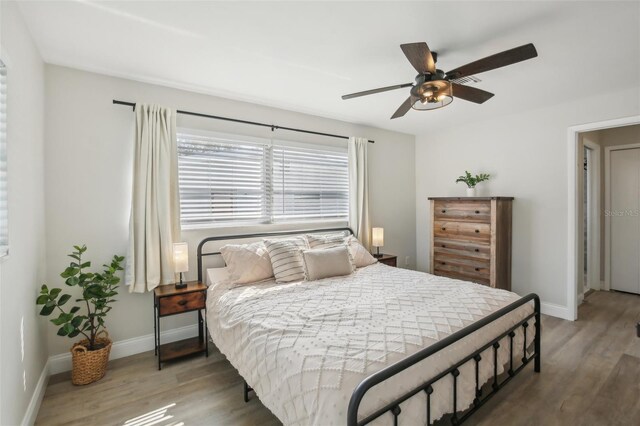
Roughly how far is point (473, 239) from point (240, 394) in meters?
3.35

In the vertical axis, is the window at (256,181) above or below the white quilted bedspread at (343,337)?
above

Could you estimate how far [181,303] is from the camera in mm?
2820

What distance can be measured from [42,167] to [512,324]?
387 centimetres

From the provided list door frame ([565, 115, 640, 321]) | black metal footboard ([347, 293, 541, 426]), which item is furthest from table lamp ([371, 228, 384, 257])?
door frame ([565, 115, 640, 321])

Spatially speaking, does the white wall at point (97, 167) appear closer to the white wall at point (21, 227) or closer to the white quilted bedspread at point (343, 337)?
the white wall at point (21, 227)

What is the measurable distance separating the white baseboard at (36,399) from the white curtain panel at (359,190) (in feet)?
11.5

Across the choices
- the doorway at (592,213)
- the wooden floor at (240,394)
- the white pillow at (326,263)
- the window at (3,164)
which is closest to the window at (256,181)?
the white pillow at (326,263)

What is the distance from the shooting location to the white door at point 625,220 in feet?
15.0

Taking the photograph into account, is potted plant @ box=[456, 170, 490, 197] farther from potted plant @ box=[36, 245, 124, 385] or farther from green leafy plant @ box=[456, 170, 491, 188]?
potted plant @ box=[36, 245, 124, 385]

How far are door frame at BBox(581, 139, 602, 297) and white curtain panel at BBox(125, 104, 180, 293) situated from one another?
5722 millimetres

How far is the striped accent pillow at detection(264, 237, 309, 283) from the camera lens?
9.89ft

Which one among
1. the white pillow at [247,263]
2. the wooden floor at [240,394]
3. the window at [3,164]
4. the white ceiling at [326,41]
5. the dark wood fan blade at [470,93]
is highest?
the white ceiling at [326,41]

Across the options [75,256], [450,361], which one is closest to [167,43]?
[75,256]

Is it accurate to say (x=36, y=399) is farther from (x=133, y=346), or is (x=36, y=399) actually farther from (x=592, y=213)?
(x=592, y=213)
